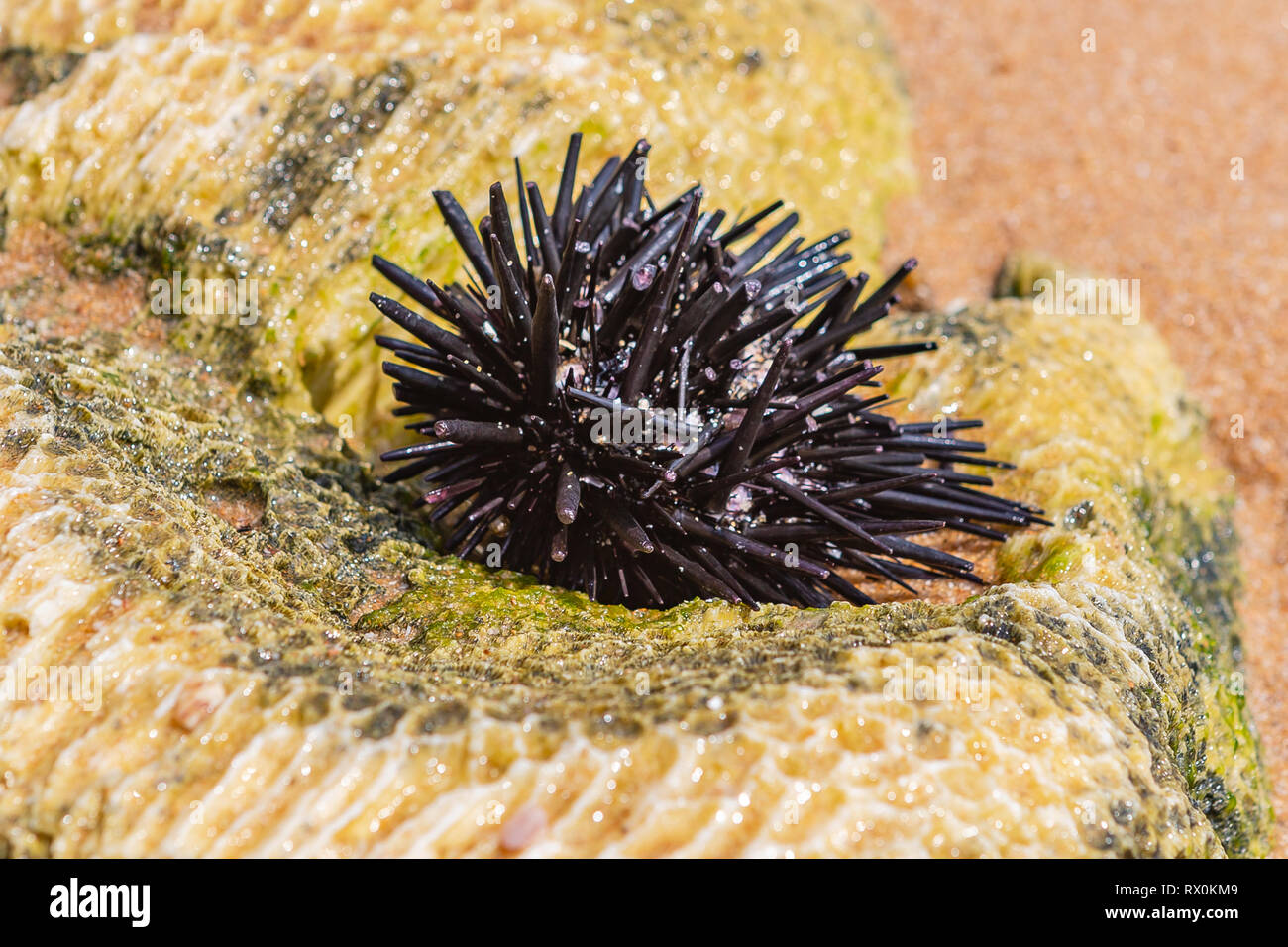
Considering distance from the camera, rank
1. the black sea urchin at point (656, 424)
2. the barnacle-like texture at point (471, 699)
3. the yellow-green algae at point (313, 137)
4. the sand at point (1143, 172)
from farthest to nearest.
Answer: the sand at point (1143, 172), the yellow-green algae at point (313, 137), the black sea urchin at point (656, 424), the barnacle-like texture at point (471, 699)

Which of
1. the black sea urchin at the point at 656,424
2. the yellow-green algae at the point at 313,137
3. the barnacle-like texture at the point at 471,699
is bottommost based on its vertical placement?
the barnacle-like texture at the point at 471,699

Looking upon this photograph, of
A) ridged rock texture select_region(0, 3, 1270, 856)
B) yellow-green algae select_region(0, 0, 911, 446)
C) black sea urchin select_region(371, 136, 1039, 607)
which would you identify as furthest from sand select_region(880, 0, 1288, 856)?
black sea urchin select_region(371, 136, 1039, 607)

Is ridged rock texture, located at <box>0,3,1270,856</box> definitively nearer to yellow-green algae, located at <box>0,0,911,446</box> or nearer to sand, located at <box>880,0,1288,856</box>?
yellow-green algae, located at <box>0,0,911,446</box>

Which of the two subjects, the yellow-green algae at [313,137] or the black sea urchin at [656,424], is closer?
the black sea urchin at [656,424]

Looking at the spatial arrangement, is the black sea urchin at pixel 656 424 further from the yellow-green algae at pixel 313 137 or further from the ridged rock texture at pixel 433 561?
the yellow-green algae at pixel 313 137

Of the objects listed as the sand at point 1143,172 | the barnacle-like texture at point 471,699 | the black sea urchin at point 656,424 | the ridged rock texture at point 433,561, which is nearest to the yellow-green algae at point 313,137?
the ridged rock texture at point 433,561
